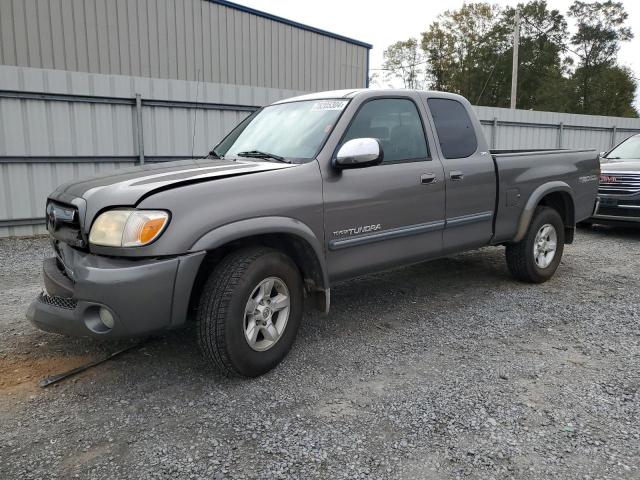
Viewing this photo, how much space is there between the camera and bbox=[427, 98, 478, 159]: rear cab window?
14.9 feet

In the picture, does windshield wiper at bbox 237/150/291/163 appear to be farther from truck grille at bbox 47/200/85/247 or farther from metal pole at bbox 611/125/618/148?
metal pole at bbox 611/125/618/148

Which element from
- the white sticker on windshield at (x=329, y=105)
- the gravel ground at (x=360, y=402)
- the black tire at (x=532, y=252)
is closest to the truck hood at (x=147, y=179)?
the white sticker on windshield at (x=329, y=105)

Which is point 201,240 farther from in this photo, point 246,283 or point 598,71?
point 598,71

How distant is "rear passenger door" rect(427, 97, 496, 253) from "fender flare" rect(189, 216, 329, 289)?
1471 mm

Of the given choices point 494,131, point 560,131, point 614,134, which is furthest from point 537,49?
point 494,131

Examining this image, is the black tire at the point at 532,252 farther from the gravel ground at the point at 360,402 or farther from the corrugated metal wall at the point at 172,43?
the corrugated metal wall at the point at 172,43

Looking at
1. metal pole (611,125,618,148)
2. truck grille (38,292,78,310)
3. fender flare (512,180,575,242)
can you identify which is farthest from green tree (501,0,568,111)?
truck grille (38,292,78,310)

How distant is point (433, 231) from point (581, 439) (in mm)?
2054

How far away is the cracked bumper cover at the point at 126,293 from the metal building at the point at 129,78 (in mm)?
3642

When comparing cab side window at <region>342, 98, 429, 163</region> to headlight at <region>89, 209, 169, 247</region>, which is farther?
cab side window at <region>342, 98, 429, 163</region>

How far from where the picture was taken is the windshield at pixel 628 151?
9320 millimetres

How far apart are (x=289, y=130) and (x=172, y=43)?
10.9m

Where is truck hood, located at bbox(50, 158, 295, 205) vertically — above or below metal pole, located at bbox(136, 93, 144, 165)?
below

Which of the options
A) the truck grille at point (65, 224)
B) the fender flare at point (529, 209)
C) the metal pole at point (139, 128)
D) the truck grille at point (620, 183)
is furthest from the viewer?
the metal pole at point (139, 128)
